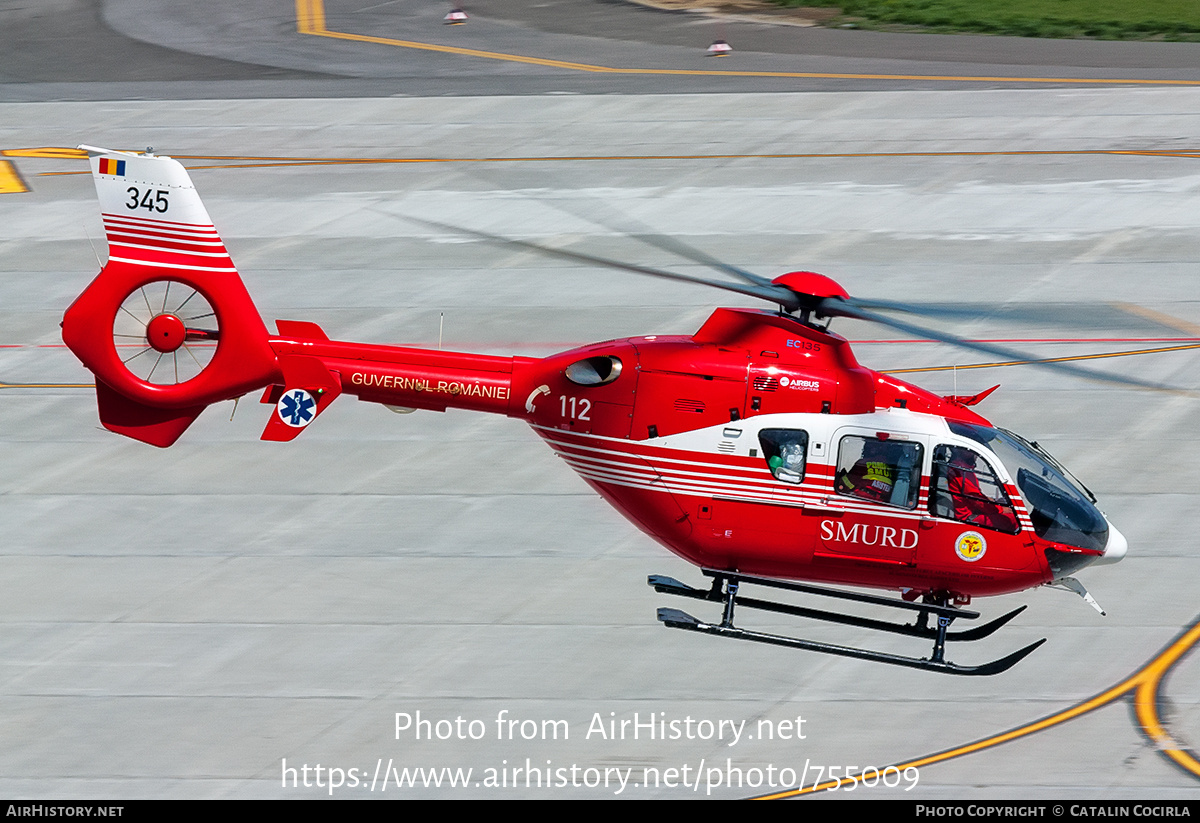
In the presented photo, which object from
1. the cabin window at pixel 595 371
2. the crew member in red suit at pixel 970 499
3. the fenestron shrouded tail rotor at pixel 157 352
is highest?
the cabin window at pixel 595 371

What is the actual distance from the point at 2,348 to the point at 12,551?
7.90m

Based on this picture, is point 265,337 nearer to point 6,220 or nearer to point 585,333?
point 585,333

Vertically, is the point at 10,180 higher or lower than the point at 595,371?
lower

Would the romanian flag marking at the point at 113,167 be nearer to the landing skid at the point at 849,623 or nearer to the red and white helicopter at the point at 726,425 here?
the red and white helicopter at the point at 726,425

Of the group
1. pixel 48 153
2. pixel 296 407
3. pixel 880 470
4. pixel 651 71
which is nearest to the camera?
pixel 880 470

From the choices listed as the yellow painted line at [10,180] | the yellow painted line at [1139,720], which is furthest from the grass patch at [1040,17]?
the yellow painted line at [1139,720]

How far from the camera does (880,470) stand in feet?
51.3

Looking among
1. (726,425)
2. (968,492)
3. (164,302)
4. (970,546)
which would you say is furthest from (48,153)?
(970,546)

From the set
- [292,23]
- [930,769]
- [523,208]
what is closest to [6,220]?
[523,208]

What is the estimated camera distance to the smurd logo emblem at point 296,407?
16.1m

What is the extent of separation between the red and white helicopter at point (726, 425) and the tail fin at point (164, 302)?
2 centimetres

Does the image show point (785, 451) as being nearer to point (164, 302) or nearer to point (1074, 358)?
point (164, 302)

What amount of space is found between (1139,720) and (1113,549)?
194 cm

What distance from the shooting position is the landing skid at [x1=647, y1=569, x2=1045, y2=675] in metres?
16.1
